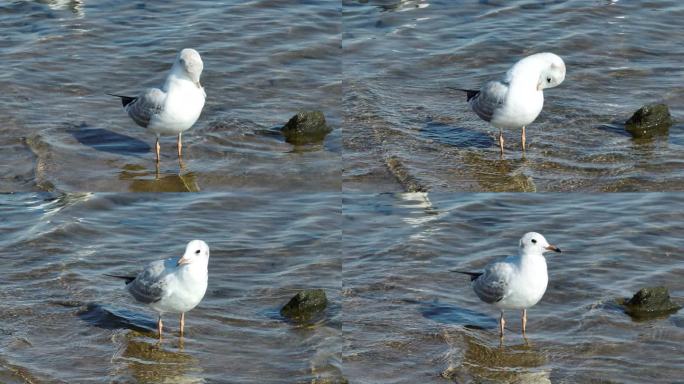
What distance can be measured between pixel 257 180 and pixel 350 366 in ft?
8.68

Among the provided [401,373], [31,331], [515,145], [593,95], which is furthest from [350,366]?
[593,95]

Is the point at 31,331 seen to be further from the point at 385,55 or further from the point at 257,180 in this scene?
the point at 385,55

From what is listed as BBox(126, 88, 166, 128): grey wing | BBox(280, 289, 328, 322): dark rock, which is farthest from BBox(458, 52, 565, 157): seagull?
BBox(126, 88, 166, 128): grey wing

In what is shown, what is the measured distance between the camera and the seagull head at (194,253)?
905 centimetres

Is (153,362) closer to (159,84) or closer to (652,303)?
(652,303)

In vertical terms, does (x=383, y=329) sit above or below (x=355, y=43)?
below

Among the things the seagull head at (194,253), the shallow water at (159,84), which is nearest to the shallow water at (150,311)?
the shallow water at (159,84)

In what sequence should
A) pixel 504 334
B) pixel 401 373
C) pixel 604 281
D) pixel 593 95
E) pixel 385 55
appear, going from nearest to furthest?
1. pixel 401 373
2. pixel 504 334
3. pixel 604 281
4. pixel 593 95
5. pixel 385 55

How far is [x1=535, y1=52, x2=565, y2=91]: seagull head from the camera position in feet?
35.7

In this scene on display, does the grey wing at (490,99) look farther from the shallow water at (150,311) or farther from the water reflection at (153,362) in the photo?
the water reflection at (153,362)

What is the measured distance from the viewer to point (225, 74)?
13.0 m

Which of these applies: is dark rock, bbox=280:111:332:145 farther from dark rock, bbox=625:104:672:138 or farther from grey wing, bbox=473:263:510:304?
dark rock, bbox=625:104:672:138

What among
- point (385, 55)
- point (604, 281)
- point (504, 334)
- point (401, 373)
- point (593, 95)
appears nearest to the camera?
point (401, 373)

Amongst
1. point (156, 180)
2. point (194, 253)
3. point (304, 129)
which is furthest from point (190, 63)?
point (194, 253)
